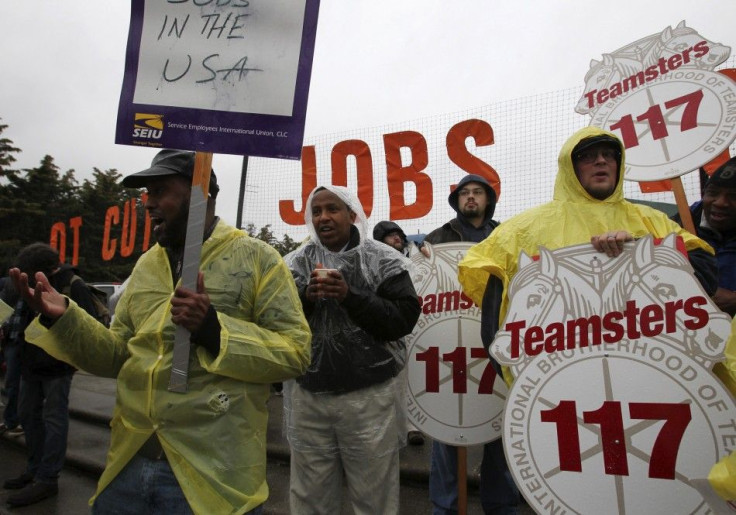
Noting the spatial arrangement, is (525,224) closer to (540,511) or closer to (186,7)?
(540,511)

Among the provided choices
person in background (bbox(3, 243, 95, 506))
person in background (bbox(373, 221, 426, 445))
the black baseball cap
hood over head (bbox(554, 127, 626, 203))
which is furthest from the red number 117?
person in background (bbox(3, 243, 95, 506))

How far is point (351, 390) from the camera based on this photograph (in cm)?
195

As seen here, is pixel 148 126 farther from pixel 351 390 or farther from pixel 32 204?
pixel 32 204

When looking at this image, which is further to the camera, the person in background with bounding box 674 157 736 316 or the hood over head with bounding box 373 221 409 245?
the hood over head with bounding box 373 221 409 245

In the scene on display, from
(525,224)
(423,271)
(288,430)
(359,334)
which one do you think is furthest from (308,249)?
(525,224)

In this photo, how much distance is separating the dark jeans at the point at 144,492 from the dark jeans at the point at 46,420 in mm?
2205

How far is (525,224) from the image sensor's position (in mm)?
1880

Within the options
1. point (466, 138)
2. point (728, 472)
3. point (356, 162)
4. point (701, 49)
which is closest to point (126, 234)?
point (356, 162)

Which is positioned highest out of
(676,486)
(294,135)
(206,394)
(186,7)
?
(186,7)

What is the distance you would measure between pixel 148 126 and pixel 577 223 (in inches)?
58.4

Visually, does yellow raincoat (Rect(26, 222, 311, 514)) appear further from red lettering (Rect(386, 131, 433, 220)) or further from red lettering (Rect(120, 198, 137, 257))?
red lettering (Rect(120, 198, 137, 257))

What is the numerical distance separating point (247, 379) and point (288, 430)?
0.91m

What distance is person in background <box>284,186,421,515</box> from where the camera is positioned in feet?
6.31

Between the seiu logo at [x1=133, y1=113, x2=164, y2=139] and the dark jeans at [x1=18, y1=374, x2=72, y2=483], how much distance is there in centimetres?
250
